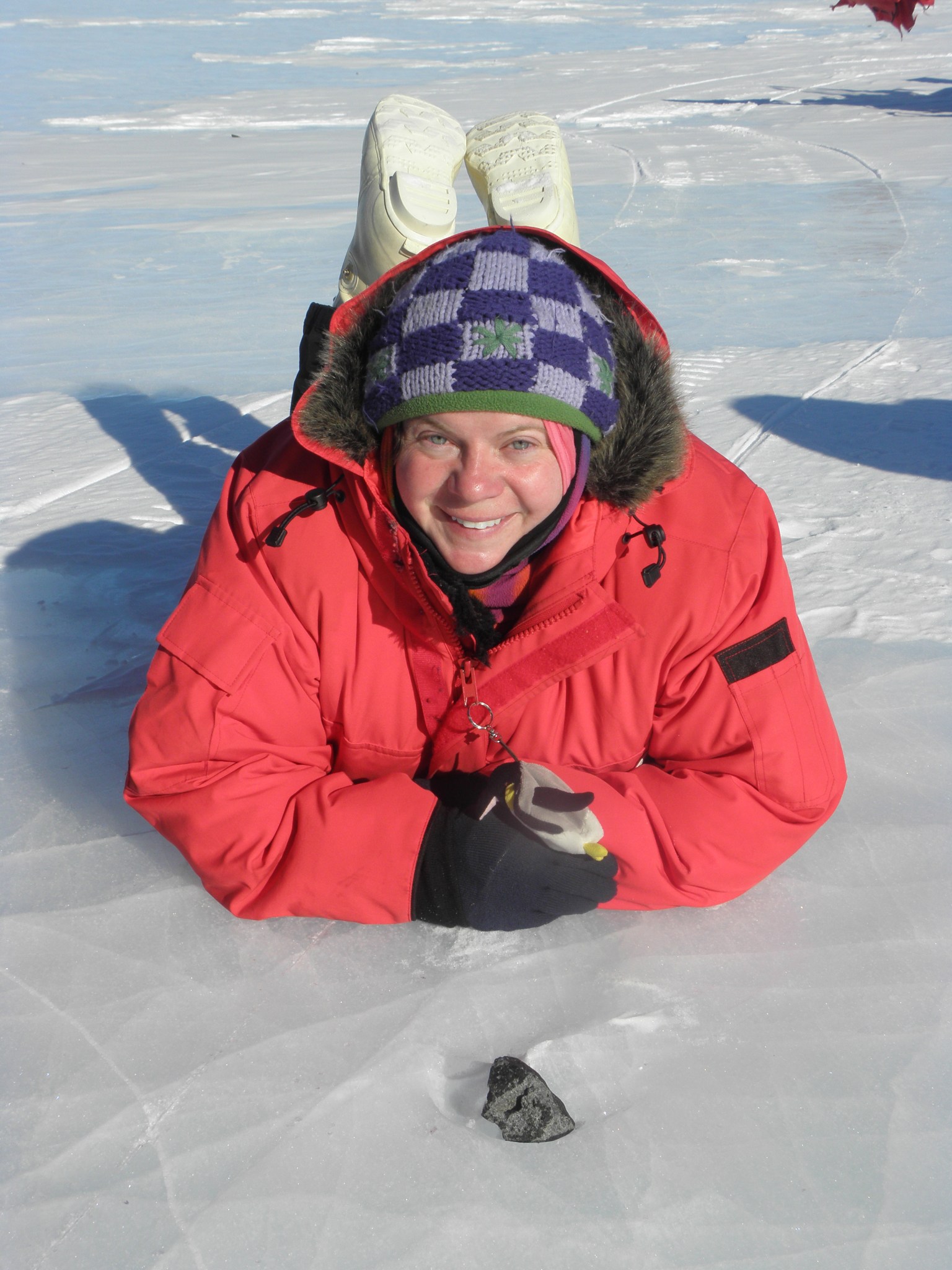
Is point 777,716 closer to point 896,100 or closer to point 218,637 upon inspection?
point 218,637

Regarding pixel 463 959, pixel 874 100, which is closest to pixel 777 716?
pixel 463 959

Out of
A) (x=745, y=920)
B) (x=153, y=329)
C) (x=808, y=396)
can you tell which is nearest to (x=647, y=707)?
(x=745, y=920)

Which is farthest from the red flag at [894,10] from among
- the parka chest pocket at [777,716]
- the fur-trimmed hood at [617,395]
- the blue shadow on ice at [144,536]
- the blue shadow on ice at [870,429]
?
the parka chest pocket at [777,716]

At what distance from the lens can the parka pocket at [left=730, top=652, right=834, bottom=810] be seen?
5.03 feet

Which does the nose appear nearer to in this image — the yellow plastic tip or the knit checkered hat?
the knit checkered hat

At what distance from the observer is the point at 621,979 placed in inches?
60.6

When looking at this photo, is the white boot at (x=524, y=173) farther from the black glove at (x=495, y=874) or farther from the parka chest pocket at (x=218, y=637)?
the black glove at (x=495, y=874)

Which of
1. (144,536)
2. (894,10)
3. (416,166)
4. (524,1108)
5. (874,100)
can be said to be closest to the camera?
(524,1108)

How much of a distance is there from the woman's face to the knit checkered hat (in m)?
0.03

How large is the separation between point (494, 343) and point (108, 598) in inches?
64.4

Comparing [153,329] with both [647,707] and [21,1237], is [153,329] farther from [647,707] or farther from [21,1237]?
[21,1237]

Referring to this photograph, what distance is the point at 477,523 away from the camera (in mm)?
1475

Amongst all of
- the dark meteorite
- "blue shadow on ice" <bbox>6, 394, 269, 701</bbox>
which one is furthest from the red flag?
the dark meteorite

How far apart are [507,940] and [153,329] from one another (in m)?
4.12
